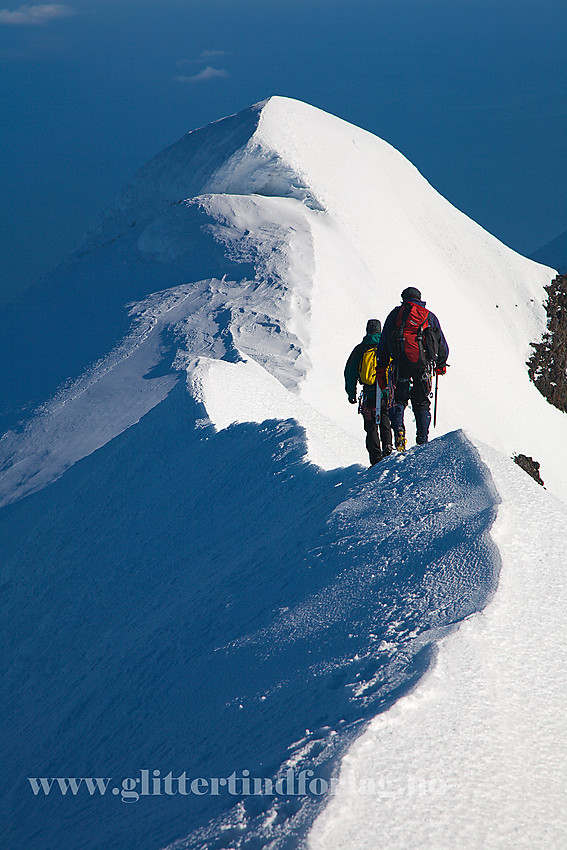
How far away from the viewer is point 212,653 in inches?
191

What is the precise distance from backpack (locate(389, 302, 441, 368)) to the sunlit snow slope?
4.11ft

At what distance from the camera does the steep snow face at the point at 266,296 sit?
13.8 metres

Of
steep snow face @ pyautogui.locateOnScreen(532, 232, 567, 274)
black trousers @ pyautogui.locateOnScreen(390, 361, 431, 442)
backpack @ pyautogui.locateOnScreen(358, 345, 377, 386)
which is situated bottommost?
black trousers @ pyautogui.locateOnScreen(390, 361, 431, 442)

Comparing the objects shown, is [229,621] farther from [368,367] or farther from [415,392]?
[368,367]

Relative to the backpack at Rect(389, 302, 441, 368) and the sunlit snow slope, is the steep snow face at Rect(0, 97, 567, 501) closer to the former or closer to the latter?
the sunlit snow slope

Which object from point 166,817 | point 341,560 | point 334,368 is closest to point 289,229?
point 334,368

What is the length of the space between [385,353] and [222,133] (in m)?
19.6

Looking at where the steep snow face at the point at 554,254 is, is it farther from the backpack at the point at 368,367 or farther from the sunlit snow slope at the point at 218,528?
the backpack at the point at 368,367

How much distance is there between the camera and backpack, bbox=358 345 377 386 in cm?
736

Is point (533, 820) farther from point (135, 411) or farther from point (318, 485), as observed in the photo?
point (135, 411)

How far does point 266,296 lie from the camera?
1722cm

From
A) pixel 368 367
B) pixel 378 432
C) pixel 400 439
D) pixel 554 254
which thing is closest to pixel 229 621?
pixel 378 432

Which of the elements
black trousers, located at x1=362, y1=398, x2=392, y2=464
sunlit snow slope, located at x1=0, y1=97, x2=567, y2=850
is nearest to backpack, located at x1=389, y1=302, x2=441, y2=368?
black trousers, located at x1=362, y1=398, x2=392, y2=464

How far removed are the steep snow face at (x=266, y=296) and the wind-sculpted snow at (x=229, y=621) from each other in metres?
1.58
